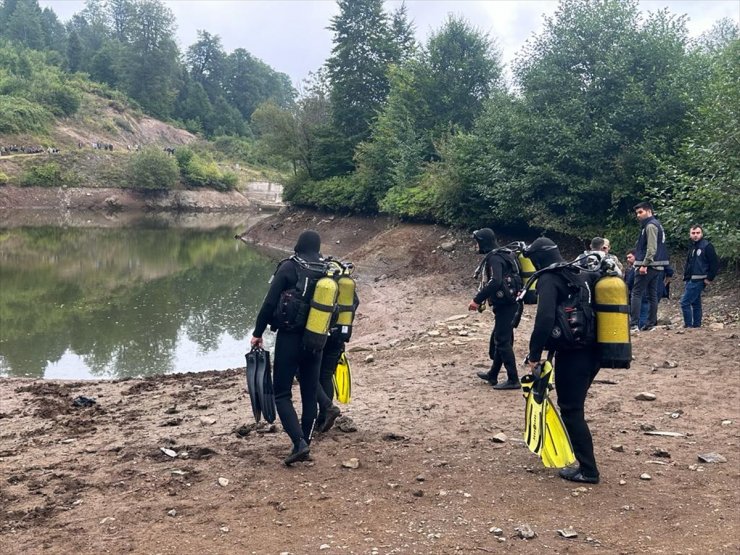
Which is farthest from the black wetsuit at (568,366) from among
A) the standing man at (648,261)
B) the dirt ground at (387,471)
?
the standing man at (648,261)

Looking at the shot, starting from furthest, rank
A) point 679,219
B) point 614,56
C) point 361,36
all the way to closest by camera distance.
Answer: point 361,36, point 614,56, point 679,219

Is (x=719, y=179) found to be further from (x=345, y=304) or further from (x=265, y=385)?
(x=265, y=385)

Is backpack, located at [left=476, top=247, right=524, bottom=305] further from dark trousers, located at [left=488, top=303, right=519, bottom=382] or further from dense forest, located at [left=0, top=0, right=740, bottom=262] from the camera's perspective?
dense forest, located at [left=0, top=0, right=740, bottom=262]

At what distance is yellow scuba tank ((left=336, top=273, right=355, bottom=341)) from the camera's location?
252 inches

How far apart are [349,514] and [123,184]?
70406mm

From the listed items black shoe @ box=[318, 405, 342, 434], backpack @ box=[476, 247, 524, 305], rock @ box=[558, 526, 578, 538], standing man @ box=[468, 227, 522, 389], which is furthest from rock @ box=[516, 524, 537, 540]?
backpack @ box=[476, 247, 524, 305]

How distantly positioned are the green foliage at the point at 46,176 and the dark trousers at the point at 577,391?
68.1 metres

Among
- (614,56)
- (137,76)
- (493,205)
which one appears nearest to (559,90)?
(614,56)

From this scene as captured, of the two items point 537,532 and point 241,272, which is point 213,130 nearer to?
point 241,272

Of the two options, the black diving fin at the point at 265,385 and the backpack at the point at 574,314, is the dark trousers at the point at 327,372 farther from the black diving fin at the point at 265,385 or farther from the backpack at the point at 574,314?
the backpack at the point at 574,314

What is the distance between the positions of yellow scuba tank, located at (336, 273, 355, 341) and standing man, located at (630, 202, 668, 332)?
669cm

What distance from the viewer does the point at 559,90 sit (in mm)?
20375

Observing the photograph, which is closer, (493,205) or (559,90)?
(559,90)

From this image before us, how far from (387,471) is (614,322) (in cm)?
251
